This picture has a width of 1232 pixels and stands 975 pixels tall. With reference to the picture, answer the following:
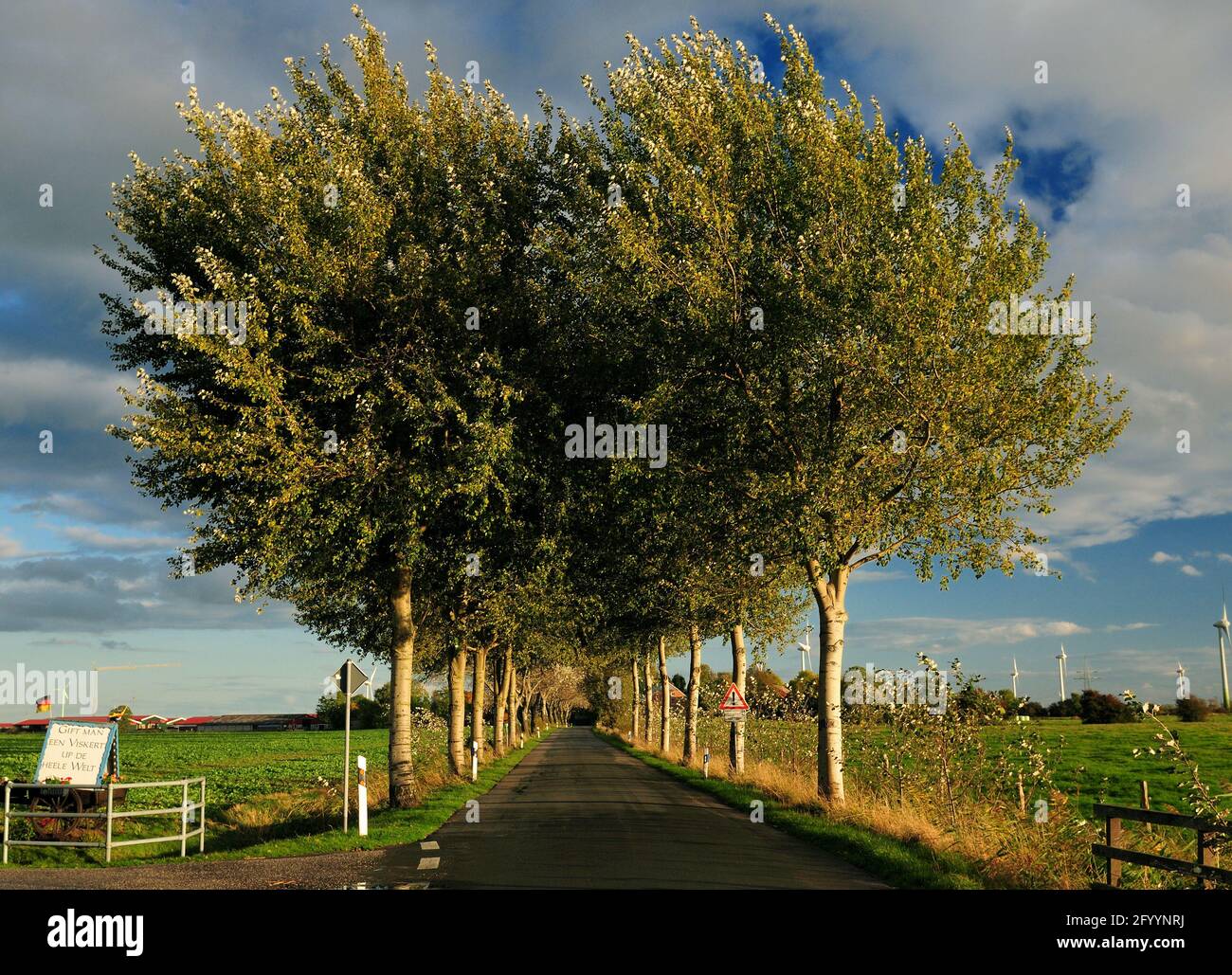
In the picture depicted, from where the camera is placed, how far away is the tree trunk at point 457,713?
33531 millimetres

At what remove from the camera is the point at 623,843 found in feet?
52.6

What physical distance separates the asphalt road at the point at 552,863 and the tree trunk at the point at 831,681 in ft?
5.91

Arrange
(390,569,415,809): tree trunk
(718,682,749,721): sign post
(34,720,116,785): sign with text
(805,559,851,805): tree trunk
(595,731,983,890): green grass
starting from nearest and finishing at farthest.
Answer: (595,731,983,890): green grass < (34,720,116,785): sign with text < (805,559,851,805): tree trunk < (390,569,415,809): tree trunk < (718,682,749,721): sign post

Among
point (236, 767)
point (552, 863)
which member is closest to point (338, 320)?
point (552, 863)

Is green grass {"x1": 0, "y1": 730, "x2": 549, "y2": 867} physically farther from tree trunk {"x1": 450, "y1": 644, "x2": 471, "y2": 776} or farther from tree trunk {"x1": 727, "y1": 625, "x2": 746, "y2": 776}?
tree trunk {"x1": 727, "y1": 625, "x2": 746, "y2": 776}

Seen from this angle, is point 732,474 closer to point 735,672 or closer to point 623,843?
point 623,843

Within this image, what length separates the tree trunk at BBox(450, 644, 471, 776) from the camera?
1320 inches

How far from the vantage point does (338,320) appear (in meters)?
19.4

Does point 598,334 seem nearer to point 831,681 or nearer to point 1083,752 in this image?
point 831,681

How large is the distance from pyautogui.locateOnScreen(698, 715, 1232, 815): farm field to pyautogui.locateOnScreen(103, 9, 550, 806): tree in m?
9.42

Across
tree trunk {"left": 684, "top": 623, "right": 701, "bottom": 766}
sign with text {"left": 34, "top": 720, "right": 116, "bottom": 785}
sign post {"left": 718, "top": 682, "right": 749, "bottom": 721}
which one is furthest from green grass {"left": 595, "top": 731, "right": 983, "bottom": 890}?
tree trunk {"left": 684, "top": 623, "right": 701, "bottom": 766}

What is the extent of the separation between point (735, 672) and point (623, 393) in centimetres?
1838

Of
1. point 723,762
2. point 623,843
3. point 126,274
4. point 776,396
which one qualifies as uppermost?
point 126,274
